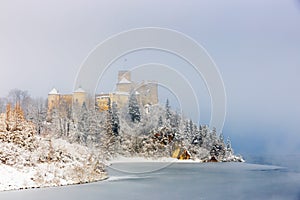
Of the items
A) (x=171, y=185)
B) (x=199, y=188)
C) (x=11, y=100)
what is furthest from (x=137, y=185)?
(x=11, y=100)

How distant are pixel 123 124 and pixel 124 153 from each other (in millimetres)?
418

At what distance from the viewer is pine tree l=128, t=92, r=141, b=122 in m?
4.90

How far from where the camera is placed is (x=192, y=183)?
4.24 meters

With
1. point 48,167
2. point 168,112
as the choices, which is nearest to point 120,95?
point 168,112

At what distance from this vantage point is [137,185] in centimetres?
404

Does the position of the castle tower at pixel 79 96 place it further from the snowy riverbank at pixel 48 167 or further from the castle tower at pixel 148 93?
the castle tower at pixel 148 93

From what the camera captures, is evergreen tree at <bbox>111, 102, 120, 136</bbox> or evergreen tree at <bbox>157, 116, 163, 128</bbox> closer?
evergreen tree at <bbox>111, 102, 120, 136</bbox>

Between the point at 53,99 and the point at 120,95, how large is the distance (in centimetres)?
97

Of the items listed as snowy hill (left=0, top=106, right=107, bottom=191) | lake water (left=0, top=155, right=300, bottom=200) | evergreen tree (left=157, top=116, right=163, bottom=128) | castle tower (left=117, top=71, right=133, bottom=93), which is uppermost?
castle tower (left=117, top=71, right=133, bottom=93)

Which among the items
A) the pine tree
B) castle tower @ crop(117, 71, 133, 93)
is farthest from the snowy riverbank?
castle tower @ crop(117, 71, 133, 93)

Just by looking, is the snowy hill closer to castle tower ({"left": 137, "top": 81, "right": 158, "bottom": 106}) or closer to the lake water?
the lake water

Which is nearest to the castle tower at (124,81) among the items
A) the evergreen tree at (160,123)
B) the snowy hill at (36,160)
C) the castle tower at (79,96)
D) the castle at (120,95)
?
the castle at (120,95)

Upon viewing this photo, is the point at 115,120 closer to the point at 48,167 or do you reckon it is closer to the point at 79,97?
the point at 79,97

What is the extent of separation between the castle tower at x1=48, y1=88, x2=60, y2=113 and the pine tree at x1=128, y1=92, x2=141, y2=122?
1.00 meters
